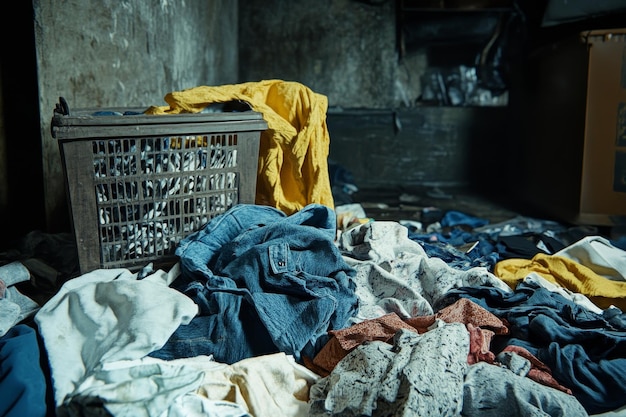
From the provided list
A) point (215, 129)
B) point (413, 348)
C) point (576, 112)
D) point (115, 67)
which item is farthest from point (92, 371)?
point (576, 112)

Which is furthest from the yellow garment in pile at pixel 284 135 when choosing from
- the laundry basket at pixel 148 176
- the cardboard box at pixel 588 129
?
the cardboard box at pixel 588 129

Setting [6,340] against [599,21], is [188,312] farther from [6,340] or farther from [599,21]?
[599,21]

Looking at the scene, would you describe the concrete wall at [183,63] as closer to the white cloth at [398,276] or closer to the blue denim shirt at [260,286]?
the blue denim shirt at [260,286]

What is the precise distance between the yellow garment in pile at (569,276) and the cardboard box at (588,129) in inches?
66.5

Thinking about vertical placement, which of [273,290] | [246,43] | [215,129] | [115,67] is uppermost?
[246,43]

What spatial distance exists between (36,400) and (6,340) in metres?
0.25

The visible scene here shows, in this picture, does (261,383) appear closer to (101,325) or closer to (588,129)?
(101,325)

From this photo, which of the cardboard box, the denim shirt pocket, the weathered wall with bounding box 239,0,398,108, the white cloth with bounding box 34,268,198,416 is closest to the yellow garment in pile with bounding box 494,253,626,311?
the denim shirt pocket

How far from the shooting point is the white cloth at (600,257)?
220 centimetres

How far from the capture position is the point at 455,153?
602 centimetres

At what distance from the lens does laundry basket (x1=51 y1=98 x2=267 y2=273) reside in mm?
1752

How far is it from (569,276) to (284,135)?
111 centimetres

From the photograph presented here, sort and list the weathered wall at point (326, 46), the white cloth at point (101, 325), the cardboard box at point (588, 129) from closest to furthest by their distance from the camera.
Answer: the white cloth at point (101, 325), the cardboard box at point (588, 129), the weathered wall at point (326, 46)

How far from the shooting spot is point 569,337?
1564 millimetres
